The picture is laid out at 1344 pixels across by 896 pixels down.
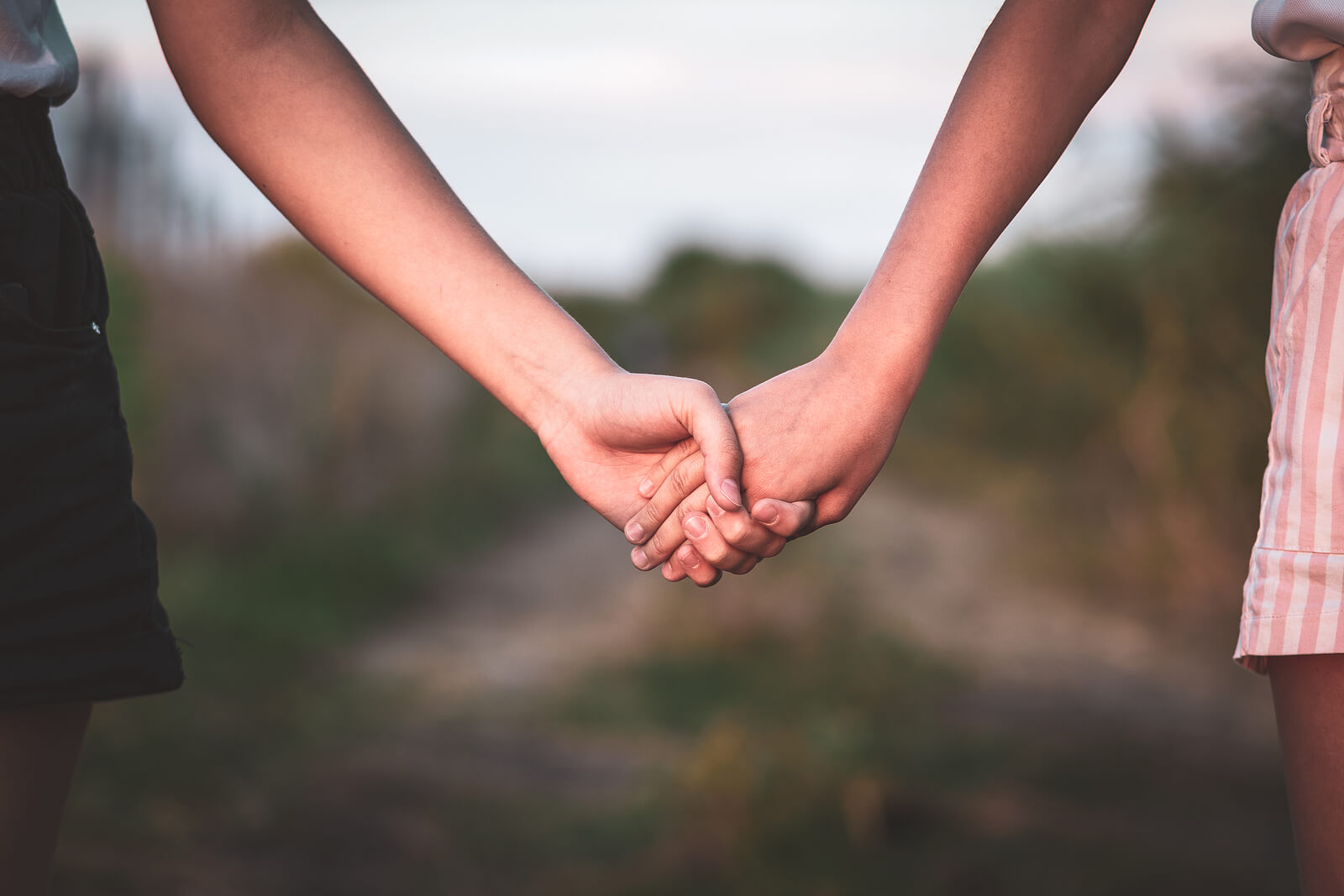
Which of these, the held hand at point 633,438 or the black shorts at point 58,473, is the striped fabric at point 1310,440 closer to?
the held hand at point 633,438

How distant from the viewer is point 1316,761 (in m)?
1.12

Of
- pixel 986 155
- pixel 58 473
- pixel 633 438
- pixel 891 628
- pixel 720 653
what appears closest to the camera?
pixel 58 473

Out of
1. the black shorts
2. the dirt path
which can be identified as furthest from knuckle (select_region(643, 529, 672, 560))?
the dirt path

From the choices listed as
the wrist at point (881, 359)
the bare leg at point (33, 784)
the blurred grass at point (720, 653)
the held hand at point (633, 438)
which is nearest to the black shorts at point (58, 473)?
the bare leg at point (33, 784)

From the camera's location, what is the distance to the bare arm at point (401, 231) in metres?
1.43

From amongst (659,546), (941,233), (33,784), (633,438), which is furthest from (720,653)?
(33,784)

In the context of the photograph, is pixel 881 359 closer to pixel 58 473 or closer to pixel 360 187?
pixel 360 187

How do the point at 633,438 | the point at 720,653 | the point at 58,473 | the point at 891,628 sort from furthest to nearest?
the point at 891,628
the point at 720,653
the point at 633,438
the point at 58,473

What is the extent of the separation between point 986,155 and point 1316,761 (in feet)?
2.84

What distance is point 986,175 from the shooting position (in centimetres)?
150

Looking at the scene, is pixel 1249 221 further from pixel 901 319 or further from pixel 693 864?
pixel 901 319

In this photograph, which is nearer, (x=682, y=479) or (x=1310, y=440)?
(x=1310, y=440)

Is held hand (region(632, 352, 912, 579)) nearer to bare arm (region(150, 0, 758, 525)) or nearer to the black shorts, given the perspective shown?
bare arm (region(150, 0, 758, 525))

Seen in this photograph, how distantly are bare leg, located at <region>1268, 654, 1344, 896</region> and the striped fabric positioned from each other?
0.04 metres
